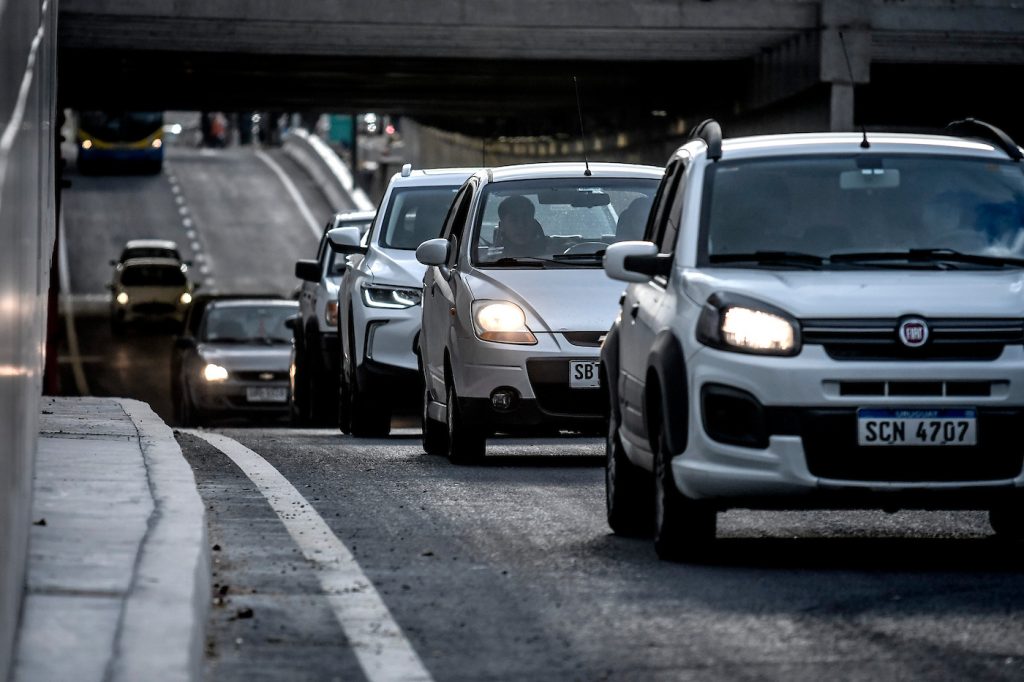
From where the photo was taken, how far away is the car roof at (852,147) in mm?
9664

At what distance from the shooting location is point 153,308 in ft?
189

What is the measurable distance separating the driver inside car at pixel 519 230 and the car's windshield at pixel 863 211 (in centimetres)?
476

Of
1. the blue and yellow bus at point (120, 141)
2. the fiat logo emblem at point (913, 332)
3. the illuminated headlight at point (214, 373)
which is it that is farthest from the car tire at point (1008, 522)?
the blue and yellow bus at point (120, 141)

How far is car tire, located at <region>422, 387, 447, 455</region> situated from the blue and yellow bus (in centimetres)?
6741

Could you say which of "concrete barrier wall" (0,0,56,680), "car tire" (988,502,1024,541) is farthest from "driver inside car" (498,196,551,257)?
"concrete barrier wall" (0,0,56,680)

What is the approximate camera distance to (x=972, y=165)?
382 inches

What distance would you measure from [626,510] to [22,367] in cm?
412

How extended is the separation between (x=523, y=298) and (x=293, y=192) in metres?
78.1

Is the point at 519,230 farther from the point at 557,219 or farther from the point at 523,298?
the point at 523,298

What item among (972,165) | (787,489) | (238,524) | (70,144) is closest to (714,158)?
(972,165)

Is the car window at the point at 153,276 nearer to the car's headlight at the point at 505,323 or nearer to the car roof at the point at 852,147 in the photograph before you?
the car's headlight at the point at 505,323

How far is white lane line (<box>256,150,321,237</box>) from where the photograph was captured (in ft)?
273

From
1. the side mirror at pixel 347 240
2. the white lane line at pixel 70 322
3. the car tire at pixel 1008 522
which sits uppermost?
the side mirror at pixel 347 240

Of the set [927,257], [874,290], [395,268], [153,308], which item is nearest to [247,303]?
[395,268]
